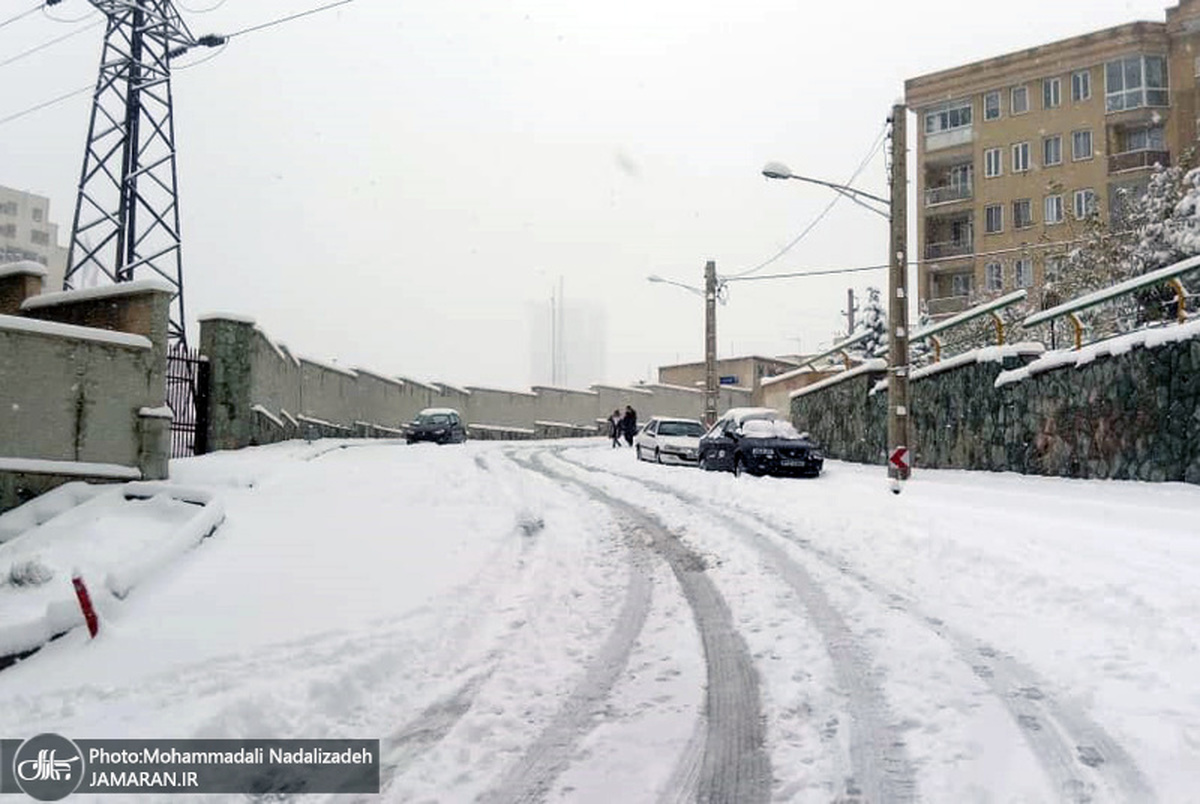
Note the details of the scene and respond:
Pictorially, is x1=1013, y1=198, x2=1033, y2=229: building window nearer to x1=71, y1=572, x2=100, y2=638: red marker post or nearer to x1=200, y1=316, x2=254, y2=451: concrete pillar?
x1=200, y1=316, x2=254, y2=451: concrete pillar

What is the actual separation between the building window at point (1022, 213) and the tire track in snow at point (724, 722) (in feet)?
139

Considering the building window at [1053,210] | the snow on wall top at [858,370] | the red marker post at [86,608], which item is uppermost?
the building window at [1053,210]

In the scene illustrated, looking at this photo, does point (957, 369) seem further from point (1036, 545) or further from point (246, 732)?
point (246, 732)

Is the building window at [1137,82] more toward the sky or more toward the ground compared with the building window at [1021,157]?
more toward the sky

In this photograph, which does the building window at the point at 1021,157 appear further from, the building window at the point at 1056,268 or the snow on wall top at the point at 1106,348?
the snow on wall top at the point at 1106,348

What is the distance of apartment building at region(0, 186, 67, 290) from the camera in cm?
9688

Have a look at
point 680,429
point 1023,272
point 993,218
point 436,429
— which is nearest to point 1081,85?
point 993,218

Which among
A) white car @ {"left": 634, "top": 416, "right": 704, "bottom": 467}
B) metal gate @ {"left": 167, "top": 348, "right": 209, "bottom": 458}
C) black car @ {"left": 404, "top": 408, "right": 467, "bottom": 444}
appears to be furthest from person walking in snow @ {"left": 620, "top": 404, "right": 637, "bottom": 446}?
metal gate @ {"left": 167, "top": 348, "right": 209, "bottom": 458}

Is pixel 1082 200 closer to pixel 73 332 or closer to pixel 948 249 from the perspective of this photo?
pixel 948 249

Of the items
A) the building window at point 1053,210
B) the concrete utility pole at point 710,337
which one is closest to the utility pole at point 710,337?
the concrete utility pole at point 710,337

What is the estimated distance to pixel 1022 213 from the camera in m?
43.6

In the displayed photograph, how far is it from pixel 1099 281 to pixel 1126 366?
14258 millimetres

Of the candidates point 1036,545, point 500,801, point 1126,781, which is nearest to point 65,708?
point 500,801

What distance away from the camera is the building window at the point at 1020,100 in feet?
144
